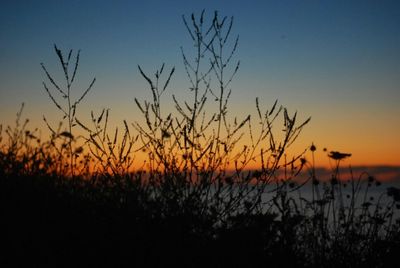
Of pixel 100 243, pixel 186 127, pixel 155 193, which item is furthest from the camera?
pixel 155 193

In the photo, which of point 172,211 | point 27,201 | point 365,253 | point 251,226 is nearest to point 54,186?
point 27,201

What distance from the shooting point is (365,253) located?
443 cm

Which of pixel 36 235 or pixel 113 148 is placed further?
pixel 113 148

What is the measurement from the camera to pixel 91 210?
12.9 feet

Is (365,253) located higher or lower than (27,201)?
lower

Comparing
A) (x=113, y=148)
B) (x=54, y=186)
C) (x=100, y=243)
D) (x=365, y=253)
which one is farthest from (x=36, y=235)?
(x=365, y=253)

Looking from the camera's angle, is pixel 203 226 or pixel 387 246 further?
pixel 387 246

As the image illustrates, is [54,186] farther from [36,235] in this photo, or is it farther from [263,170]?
[263,170]

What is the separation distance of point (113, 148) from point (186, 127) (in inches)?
24.4

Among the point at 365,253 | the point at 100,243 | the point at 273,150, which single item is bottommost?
the point at 365,253

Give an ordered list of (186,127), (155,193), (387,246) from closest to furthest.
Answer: (186,127) < (155,193) < (387,246)

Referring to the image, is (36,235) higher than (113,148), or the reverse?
(113,148)

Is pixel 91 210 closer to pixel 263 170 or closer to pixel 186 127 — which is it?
pixel 186 127

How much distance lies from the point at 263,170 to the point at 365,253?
5.84 ft
